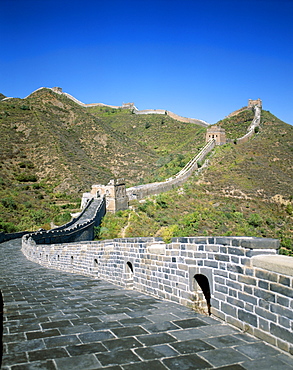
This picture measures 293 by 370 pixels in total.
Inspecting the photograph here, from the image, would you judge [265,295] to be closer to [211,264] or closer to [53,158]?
[211,264]

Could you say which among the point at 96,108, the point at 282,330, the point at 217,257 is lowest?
the point at 282,330

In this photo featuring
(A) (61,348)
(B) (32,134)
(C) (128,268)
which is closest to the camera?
(A) (61,348)

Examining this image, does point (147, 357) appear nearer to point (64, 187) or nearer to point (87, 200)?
point (87, 200)

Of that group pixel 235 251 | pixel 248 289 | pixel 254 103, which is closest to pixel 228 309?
pixel 248 289

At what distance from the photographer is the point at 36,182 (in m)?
46.1

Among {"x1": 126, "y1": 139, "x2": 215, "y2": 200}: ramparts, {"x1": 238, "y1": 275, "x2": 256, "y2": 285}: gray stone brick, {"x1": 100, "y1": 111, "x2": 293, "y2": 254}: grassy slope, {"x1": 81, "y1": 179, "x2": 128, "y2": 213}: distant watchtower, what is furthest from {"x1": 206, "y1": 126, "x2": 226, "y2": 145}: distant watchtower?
{"x1": 238, "y1": 275, "x2": 256, "y2": 285}: gray stone brick

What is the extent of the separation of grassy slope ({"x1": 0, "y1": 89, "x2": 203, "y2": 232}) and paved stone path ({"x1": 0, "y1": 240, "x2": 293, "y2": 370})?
82.9 ft

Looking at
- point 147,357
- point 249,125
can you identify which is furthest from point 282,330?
point 249,125

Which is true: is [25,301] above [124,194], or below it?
below

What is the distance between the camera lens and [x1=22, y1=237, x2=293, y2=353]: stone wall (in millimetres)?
4141

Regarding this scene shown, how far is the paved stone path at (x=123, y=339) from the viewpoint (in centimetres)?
379

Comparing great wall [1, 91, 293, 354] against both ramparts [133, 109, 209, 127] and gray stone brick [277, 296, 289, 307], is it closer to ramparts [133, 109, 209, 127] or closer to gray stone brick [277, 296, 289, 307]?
gray stone brick [277, 296, 289, 307]

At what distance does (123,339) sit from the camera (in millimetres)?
4516

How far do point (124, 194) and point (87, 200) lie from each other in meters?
3.01
